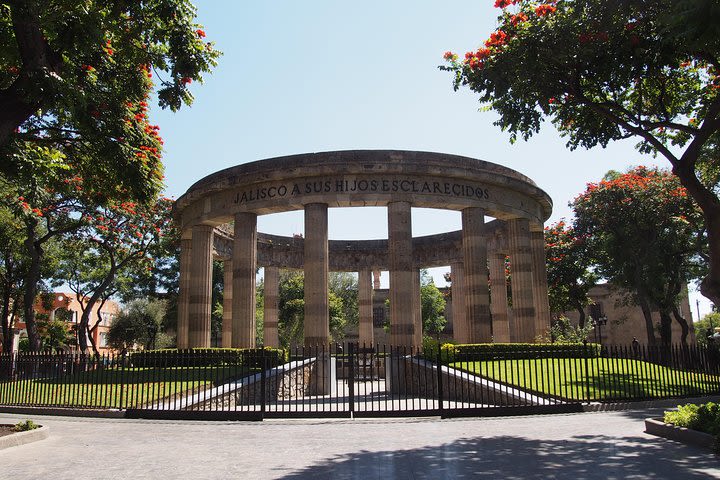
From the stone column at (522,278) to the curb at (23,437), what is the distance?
881 inches

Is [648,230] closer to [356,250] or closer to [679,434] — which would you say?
[356,250]

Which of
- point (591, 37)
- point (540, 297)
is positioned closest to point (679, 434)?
point (591, 37)

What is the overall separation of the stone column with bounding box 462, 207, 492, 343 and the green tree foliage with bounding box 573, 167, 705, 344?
10.3m

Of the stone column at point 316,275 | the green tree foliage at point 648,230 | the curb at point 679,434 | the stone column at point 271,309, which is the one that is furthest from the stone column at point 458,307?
the curb at point 679,434

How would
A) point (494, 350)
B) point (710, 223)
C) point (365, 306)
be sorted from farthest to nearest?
point (365, 306) < point (494, 350) < point (710, 223)

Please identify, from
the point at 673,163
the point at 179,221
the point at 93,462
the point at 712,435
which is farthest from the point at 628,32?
the point at 179,221

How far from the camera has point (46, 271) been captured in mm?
40250

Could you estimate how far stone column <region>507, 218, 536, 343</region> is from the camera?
2930cm

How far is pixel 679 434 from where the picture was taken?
10.8 meters

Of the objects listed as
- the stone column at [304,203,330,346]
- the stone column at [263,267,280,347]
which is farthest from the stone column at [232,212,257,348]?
the stone column at [263,267,280,347]

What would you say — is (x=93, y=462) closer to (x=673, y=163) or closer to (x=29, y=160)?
(x=29, y=160)

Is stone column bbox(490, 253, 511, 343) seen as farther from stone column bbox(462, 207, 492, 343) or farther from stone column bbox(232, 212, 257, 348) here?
stone column bbox(232, 212, 257, 348)

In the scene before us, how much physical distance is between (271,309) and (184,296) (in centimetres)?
818

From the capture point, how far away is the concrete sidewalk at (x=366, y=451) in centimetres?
862
